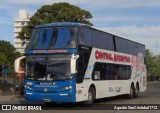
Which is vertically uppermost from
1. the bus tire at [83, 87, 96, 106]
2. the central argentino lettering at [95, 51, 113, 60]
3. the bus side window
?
the central argentino lettering at [95, 51, 113, 60]

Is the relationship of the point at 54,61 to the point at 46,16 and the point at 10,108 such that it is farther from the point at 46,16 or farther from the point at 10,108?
the point at 46,16

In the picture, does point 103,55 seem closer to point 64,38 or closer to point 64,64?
point 64,38

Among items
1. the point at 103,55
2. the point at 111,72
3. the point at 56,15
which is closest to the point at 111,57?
the point at 111,72

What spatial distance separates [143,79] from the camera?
103 feet

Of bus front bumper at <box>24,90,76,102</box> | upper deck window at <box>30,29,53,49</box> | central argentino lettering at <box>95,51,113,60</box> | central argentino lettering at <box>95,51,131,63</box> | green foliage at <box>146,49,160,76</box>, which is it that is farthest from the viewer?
green foliage at <box>146,49,160,76</box>

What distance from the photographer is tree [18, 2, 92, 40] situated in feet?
154

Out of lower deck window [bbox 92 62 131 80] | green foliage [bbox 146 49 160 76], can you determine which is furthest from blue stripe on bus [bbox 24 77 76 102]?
green foliage [bbox 146 49 160 76]

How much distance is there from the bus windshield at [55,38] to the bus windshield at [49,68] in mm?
563

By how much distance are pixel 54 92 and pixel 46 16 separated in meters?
30.4

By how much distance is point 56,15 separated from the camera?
48.1 m

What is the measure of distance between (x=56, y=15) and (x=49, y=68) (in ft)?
99.2

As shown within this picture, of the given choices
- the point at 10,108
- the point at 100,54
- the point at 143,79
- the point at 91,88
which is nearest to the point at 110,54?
the point at 100,54

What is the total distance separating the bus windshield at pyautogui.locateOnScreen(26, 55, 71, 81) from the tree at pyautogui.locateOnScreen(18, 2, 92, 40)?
28.0m

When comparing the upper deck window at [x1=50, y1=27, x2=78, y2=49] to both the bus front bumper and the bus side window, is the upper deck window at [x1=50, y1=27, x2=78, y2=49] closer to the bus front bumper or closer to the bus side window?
the bus side window
